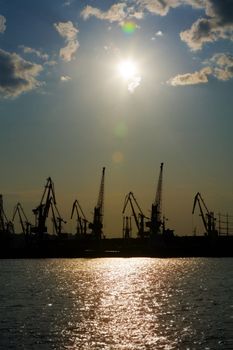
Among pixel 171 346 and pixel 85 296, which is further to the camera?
pixel 85 296

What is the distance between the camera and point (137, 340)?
36469mm

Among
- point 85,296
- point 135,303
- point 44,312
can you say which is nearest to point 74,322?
point 44,312

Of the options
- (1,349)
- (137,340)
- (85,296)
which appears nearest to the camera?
(1,349)

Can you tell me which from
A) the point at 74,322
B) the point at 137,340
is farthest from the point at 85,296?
the point at 137,340

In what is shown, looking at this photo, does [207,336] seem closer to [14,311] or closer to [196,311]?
[196,311]

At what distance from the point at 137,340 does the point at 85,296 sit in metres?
31.2

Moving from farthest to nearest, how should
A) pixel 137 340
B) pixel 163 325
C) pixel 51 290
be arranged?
pixel 51 290
pixel 163 325
pixel 137 340

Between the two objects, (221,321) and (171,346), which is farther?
(221,321)

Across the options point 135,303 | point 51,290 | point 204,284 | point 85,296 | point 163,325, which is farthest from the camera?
point 204,284

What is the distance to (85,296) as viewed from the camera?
6706cm

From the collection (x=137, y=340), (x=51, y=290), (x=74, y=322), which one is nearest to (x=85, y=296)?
(x=51, y=290)

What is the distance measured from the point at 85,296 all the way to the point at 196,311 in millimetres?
19767

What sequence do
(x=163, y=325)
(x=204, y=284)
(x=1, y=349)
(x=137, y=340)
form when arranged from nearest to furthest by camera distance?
1. (x=1, y=349)
2. (x=137, y=340)
3. (x=163, y=325)
4. (x=204, y=284)

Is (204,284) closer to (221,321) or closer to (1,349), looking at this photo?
(221,321)
